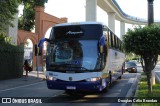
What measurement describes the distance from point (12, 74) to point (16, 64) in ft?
4.02

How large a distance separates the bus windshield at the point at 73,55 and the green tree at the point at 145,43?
61.2 inches

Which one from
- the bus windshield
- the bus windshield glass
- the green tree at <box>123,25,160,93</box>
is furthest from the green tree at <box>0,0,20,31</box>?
the green tree at <box>123,25,160,93</box>

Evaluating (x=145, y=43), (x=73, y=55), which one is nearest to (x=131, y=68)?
(x=145, y=43)

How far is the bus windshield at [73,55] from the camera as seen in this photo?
48.0 feet

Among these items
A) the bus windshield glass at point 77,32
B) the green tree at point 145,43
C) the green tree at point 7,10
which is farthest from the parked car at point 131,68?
the bus windshield glass at point 77,32

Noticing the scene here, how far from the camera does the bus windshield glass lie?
50.1ft

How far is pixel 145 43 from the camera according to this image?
1512cm

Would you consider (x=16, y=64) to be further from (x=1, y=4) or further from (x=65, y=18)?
(x=65, y=18)

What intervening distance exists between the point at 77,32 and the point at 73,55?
1.18 meters

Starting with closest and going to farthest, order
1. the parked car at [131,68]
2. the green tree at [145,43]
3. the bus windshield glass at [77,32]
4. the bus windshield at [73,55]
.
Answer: the bus windshield at [73,55], the green tree at [145,43], the bus windshield glass at [77,32], the parked car at [131,68]

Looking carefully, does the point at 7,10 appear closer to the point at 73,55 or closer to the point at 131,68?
the point at 73,55

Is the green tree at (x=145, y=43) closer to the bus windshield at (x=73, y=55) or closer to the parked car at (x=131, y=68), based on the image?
the bus windshield at (x=73, y=55)

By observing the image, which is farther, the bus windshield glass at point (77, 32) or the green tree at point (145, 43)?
the bus windshield glass at point (77, 32)

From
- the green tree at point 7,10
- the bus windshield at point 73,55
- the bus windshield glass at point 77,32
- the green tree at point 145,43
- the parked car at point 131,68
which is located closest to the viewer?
the bus windshield at point 73,55
